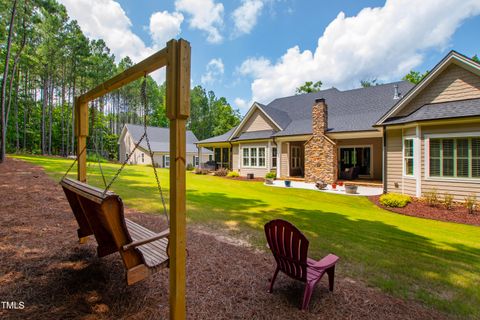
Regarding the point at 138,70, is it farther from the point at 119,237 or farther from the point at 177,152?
the point at 119,237

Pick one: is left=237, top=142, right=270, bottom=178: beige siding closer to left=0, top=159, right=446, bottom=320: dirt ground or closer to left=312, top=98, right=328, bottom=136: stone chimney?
left=312, top=98, right=328, bottom=136: stone chimney

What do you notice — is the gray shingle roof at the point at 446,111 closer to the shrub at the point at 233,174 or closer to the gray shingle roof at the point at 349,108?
the gray shingle roof at the point at 349,108

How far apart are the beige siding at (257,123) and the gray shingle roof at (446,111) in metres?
9.89

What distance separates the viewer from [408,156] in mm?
10984

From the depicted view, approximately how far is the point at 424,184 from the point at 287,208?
6629mm

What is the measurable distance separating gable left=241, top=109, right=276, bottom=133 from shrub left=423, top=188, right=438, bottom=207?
37.4 ft

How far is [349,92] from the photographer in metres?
19.7

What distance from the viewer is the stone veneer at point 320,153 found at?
1447cm

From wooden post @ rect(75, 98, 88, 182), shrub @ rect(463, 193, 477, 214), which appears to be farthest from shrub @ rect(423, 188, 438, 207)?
wooden post @ rect(75, 98, 88, 182)

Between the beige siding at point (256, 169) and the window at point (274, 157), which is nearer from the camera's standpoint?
the window at point (274, 157)

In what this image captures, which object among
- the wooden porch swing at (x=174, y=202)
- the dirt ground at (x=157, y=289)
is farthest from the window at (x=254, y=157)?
the wooden porch swing at (x=174, y=202)

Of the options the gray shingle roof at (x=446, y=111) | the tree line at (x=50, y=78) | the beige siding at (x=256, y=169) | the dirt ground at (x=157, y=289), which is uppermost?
the tree line at (x=50, y=78)

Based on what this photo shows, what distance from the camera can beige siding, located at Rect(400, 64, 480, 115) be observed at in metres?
9.88

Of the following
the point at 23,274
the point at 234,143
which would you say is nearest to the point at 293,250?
the point at 23,274
